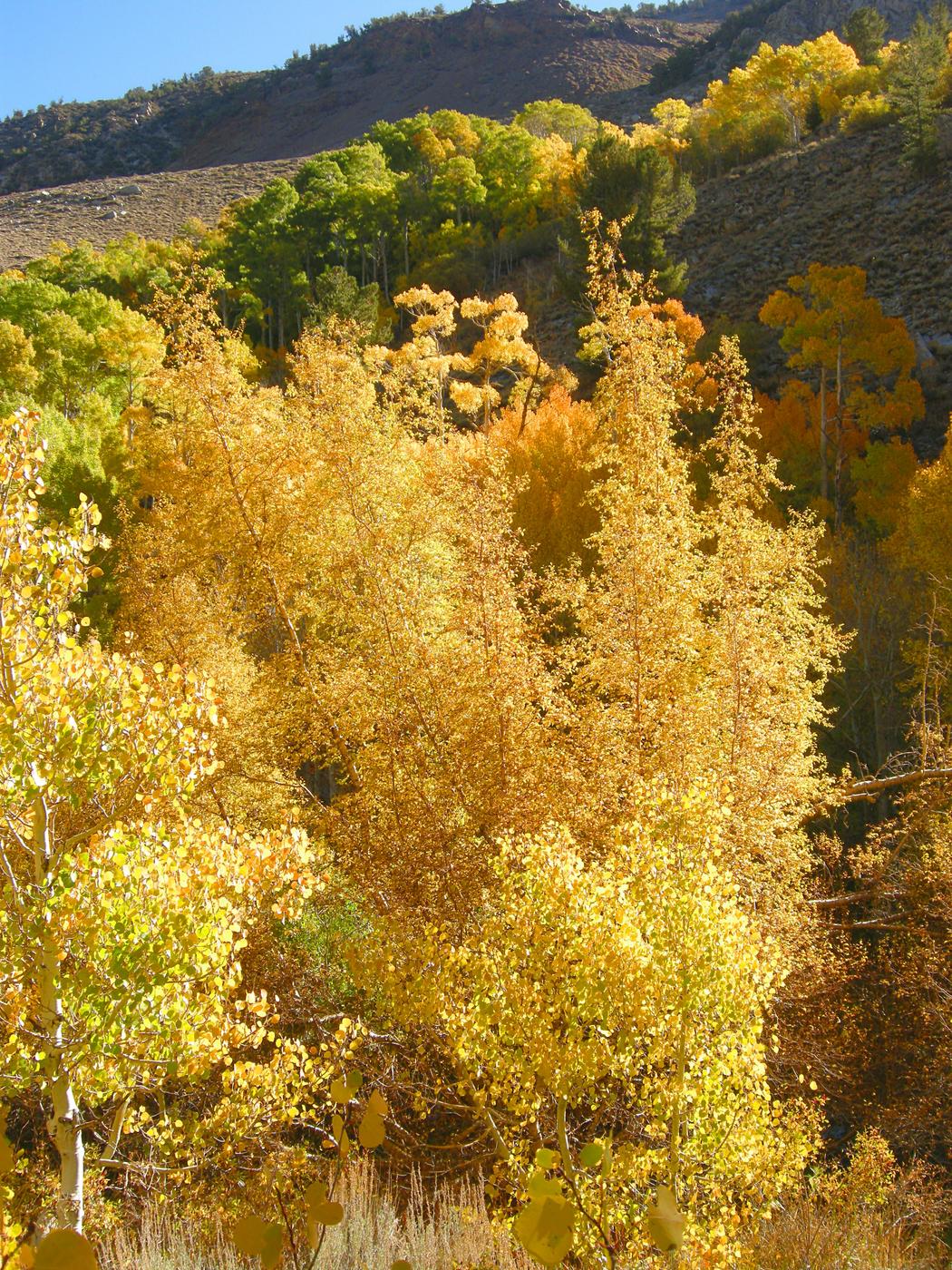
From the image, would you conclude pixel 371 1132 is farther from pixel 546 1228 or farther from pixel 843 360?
pixel 843 360

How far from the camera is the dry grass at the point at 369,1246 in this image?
13.3ft

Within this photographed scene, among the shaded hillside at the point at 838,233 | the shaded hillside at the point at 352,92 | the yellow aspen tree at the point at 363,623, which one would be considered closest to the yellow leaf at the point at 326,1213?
the yellow aspen tree at the point at 363,623

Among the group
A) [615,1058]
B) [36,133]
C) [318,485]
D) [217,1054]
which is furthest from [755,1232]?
[36,133]

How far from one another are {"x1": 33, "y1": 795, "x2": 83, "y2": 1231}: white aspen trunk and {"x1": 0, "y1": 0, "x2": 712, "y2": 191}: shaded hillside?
11103cm

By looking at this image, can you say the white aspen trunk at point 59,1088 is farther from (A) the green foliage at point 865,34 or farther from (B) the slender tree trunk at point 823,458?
(A) the green foliage at point 865,34

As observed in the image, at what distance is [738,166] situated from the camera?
4300 cm

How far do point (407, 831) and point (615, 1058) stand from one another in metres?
3.43

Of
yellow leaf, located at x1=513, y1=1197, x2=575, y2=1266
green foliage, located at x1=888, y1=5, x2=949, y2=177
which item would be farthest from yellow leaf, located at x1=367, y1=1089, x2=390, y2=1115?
green foliage, located at x1=888, y1=5, x2=949, y2=177

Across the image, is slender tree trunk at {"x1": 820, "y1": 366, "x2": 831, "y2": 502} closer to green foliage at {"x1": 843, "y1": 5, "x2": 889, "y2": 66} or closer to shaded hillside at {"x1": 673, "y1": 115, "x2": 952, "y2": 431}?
shaded hillside at {"x1": 673, "y1": 115, "x2": 952, "y2": 431}

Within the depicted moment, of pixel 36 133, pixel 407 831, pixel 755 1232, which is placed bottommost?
pixel 755 1232

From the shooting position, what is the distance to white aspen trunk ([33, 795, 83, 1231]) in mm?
3998

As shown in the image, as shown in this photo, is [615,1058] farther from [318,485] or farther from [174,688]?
[318,485]

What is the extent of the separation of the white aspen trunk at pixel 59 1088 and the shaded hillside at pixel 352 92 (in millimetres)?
111031

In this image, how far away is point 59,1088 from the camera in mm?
4152
